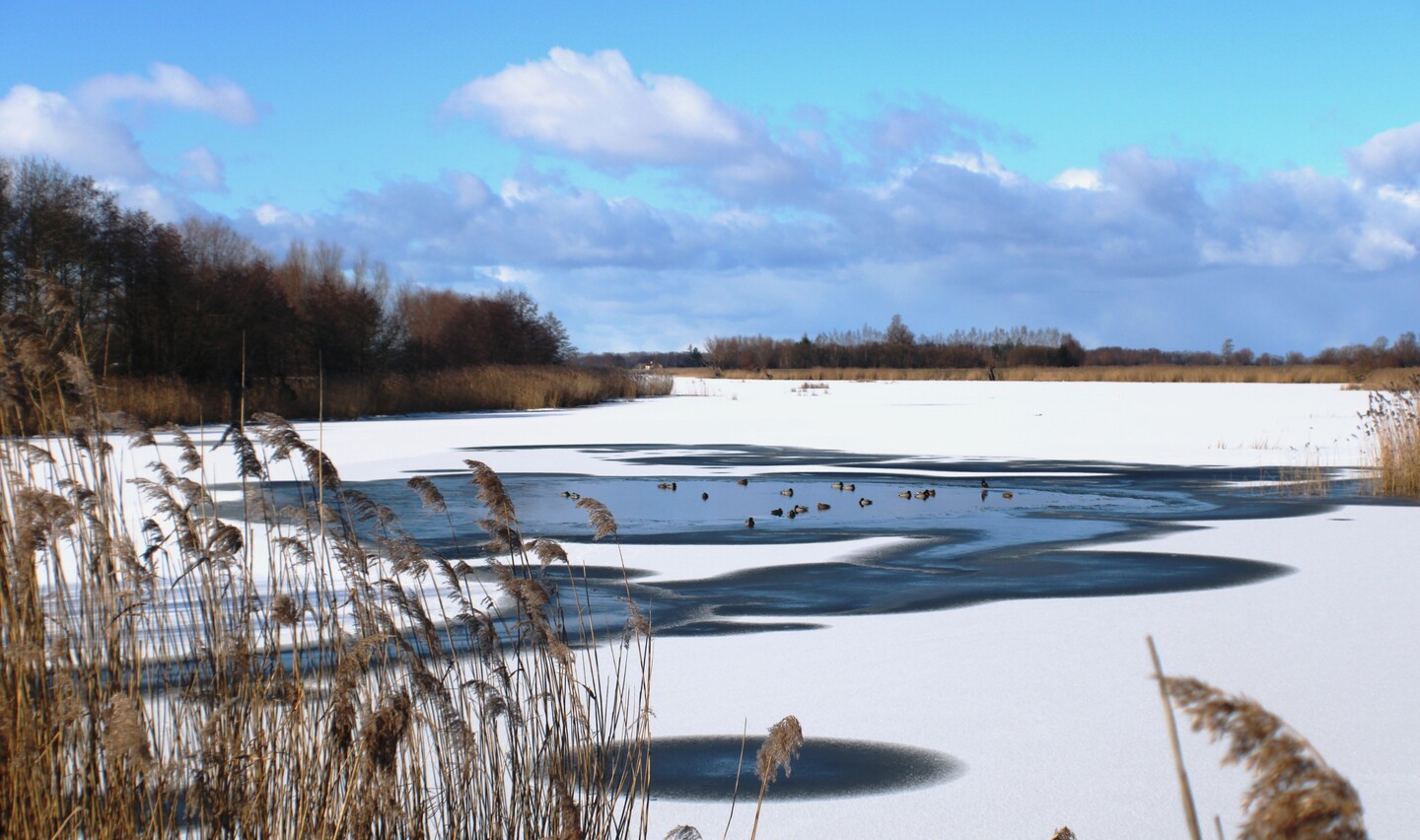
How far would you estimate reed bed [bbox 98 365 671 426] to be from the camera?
21.0 m

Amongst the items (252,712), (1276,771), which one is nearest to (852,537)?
(252,712)

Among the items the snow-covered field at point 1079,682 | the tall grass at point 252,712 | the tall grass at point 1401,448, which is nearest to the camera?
the tall grass at point 252,712

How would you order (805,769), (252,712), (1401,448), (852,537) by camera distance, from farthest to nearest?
(1401,448), (852,537), (805,769), (252,712)

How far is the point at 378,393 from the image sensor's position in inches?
1022

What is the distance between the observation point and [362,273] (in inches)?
1839

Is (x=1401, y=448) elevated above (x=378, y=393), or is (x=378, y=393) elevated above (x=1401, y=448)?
(x=378, y=393)

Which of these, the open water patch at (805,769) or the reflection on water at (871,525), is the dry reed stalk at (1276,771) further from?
the reflection on water at (871,525)

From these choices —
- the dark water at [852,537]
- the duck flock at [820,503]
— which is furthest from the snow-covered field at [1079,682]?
the duck flock at [820,503]

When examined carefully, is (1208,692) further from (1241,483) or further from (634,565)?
(1241,483)

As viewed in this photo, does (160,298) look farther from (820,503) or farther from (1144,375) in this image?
(1144,375)

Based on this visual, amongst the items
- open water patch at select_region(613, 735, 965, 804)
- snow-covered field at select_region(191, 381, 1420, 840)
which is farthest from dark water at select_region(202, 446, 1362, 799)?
snow-covered field at select_region(191, 381, 1420, 840)

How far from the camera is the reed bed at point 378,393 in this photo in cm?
2105

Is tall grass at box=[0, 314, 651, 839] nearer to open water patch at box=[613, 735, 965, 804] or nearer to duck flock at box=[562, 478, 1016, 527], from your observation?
open water patch at box=[613, 735, 965, 804]

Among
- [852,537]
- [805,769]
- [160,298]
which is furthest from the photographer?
[160,298]
